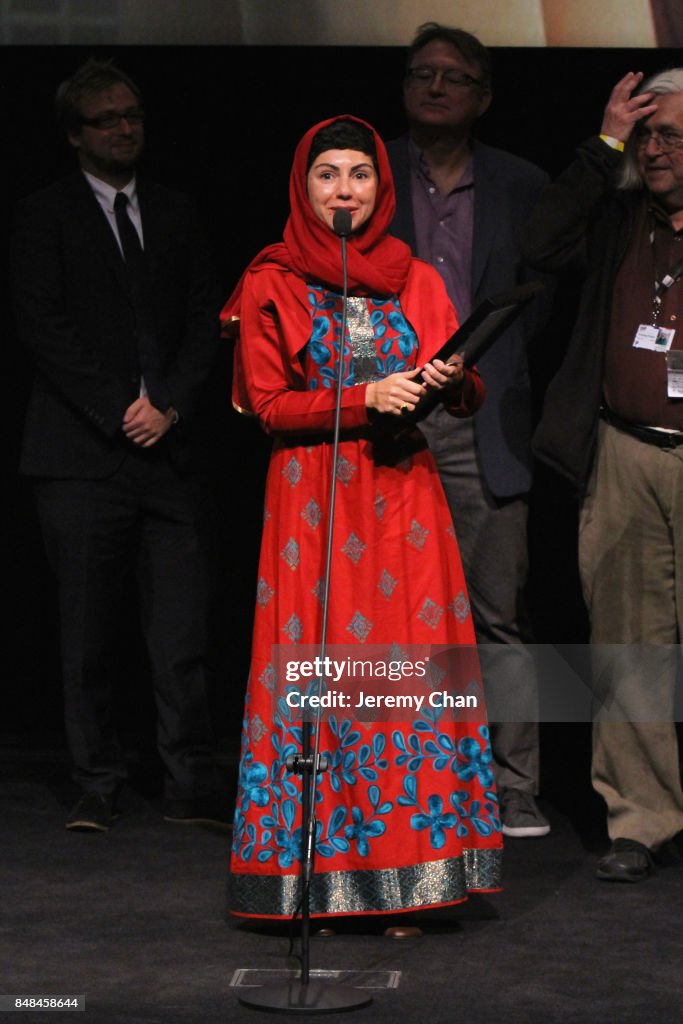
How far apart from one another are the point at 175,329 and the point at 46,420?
0.43 m

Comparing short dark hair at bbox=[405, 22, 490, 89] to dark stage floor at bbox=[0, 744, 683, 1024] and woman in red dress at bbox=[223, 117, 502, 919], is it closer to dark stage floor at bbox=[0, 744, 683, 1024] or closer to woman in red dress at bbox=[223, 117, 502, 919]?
woman in red dress at bbox=[223, 117, 502, 919]

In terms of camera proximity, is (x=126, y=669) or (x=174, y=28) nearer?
(x=174, y=28)

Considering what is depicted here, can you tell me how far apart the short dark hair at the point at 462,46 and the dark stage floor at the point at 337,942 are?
1.96 metres

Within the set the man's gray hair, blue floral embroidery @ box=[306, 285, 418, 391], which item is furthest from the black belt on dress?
blue floral embroidery @ box=[306, 285, 418, 391]

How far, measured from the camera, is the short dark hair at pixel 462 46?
4457 millimetres

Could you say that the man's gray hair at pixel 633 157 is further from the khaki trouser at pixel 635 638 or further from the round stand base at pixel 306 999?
the round stand base at pixel 306 999

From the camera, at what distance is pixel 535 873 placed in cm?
413

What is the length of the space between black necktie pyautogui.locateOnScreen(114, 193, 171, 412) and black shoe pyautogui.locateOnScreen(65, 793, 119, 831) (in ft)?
3.43

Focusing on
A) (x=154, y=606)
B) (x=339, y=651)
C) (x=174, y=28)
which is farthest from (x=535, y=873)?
(x=174, y=28)

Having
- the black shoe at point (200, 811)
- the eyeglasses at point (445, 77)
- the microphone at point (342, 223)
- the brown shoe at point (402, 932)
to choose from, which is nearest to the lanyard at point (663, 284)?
the eyeglasses at point (445, 77)

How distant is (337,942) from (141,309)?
1.87 meters

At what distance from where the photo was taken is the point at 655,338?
4.08 metres

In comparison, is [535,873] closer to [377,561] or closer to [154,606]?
[377,561]

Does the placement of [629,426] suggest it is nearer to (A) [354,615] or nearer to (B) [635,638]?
(B) [635,638]
